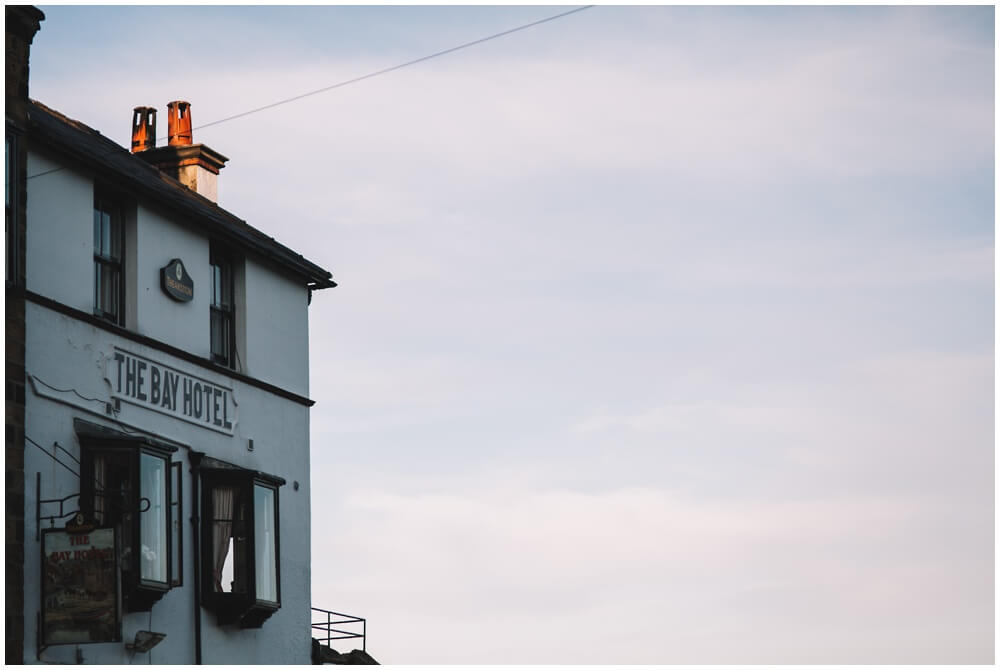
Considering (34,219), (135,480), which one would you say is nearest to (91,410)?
(135,480)

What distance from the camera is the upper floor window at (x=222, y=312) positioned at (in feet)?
89.8

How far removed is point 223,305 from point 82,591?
749 cm

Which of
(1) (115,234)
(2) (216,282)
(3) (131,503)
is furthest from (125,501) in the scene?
(2) (216,282)

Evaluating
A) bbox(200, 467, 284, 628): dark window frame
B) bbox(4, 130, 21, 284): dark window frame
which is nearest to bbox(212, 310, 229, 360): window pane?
bbox(200, 467, 284, 628): dark window frame

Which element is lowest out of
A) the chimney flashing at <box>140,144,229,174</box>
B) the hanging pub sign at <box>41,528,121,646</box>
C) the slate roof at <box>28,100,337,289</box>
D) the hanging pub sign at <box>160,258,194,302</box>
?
the hanging pub sign at <box>41,528,121,646</box>

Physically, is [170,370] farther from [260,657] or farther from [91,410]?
[260,657]

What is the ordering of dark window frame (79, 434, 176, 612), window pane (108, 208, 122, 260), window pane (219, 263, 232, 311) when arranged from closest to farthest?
dark window frame (79, 434, 176, 612)
window pane (108, 208, 122, 260)
window pane (219, 263, 232, 311)

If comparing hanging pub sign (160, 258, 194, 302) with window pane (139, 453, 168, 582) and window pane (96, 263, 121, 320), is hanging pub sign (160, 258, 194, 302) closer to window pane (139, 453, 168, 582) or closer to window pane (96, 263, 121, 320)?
window pane (96, 263, 121, 320)

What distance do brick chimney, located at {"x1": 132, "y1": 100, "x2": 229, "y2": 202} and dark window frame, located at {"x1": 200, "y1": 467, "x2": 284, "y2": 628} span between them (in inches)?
270

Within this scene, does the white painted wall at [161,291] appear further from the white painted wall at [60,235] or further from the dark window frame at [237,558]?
the dark window frame at [237,558]

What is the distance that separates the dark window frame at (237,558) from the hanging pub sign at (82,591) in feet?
13.9

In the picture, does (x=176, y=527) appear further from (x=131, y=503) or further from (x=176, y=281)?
(x=176, y=281)

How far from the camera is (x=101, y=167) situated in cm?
2416

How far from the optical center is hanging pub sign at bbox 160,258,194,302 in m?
25.7
